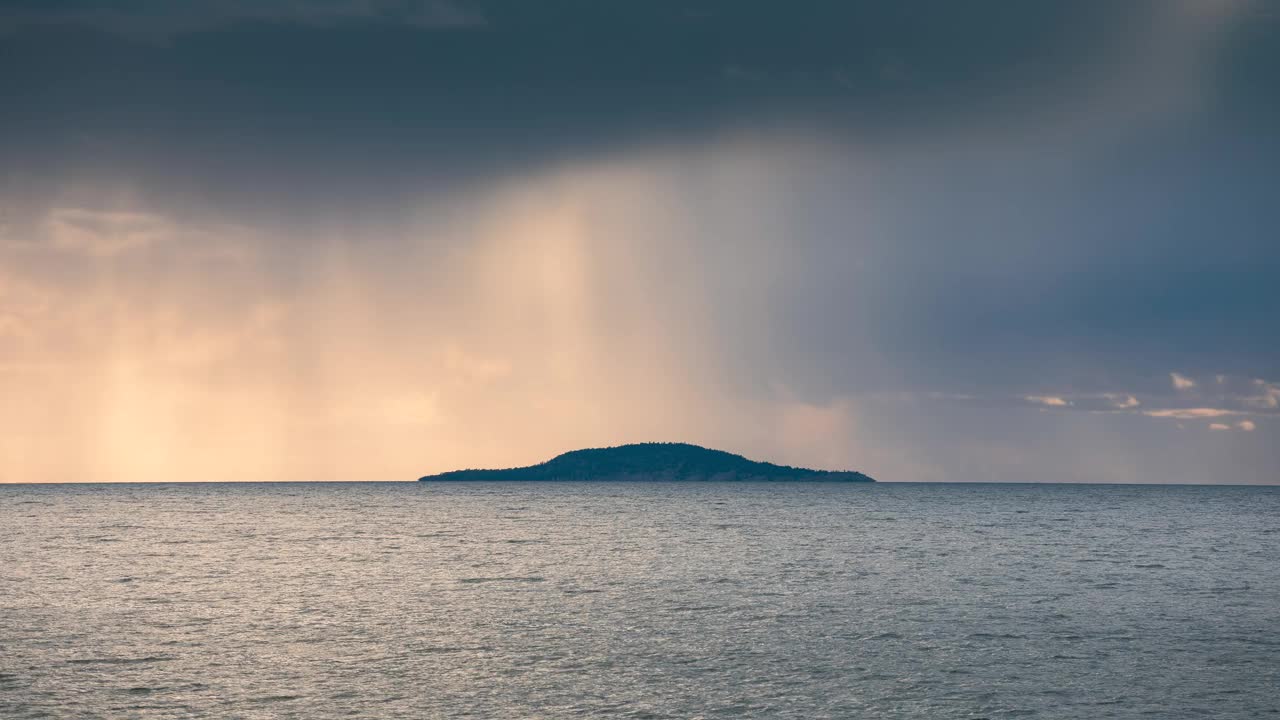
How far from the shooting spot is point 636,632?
42656 mm

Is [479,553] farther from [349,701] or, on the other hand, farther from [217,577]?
[349,701]

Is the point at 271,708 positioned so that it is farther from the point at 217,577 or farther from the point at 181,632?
the point at 217,577

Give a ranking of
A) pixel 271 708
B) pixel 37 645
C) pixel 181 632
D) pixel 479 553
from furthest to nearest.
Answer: pixel 479 553, pixel 181 632, pixel 37 645, pixel 271 708

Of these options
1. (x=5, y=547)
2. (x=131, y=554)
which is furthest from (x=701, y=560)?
(x=5, y=547)

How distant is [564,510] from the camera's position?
7367 inches

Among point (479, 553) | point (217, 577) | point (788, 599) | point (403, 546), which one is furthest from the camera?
point (403, 546)

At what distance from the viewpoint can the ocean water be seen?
3062cm

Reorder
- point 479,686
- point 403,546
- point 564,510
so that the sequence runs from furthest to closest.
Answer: point 564,510, point 403,546, point 479,686

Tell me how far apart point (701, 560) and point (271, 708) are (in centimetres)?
5318

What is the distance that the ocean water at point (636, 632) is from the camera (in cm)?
3062

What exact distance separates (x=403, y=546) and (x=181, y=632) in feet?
177

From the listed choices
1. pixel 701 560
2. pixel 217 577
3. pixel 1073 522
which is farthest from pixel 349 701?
pixel 1073 522

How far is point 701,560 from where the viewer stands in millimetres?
80188

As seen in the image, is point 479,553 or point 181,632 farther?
point 479,553
